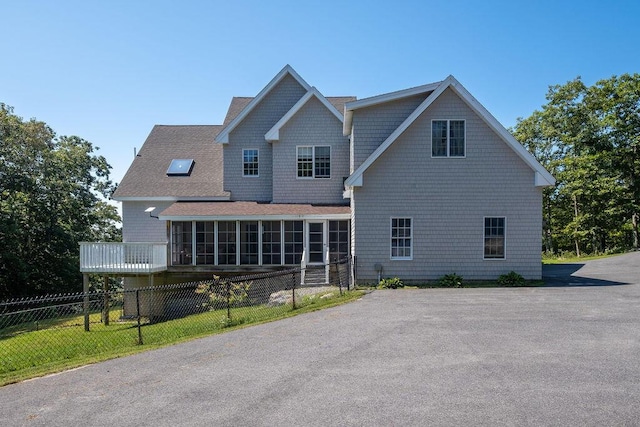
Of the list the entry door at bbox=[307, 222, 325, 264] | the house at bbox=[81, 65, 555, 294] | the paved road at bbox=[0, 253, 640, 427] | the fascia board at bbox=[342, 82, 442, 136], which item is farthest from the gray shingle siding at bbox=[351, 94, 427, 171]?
the paved road at bbox=[0, 253, 640, 427]

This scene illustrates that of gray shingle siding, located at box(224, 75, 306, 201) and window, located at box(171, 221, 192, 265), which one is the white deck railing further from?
gray shingle siding, located at box(224, 75, 306, 201)

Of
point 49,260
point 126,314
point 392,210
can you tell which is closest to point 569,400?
point 392,210

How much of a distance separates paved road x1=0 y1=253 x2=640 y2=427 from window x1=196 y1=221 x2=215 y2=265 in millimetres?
9310

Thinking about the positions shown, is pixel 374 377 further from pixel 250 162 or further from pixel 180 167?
pixel 180 167

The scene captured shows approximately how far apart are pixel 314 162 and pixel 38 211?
2082 centimetres

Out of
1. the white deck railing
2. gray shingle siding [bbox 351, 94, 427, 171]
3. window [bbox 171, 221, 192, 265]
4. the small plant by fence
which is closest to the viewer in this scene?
the small plant by fence

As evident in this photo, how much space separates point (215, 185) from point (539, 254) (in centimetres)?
1405

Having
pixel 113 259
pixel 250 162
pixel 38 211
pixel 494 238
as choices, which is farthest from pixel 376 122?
pixel 38 211

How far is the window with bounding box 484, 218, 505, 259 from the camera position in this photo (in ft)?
54.1

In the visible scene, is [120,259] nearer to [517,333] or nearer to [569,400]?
[517,333]

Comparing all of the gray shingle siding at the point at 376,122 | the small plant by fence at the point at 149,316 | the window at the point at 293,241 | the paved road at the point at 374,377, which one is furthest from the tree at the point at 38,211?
the paved road at the point at 374,377

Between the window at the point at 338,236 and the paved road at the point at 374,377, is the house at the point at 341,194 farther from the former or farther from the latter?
the paved road at the point at 374,377

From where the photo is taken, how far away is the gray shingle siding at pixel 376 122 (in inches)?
675

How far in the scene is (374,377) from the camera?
6672 millimetres
